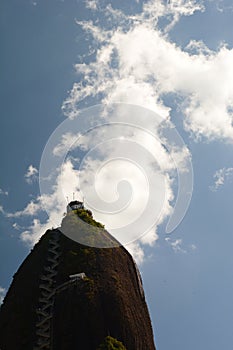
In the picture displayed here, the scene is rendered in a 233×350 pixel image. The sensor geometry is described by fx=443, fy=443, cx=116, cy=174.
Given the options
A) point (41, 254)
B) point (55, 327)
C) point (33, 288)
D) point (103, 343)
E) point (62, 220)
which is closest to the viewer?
point (103, 343)

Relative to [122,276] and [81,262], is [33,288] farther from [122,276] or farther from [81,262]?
[122,276]

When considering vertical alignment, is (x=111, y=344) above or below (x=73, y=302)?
below

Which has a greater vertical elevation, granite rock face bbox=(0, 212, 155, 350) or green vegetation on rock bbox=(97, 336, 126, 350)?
granite rock face bbox=(0, 212, 155, 350)

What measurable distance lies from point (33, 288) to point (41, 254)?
6.99m

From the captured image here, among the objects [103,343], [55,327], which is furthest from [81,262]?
[103,343]

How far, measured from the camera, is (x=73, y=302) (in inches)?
2254

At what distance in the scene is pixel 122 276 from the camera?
65750 mm

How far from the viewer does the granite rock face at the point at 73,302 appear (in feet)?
180

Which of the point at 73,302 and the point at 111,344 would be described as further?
the point at 73,302

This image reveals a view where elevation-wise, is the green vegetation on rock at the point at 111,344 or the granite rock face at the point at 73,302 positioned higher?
the granite rock face at the point at 73,302

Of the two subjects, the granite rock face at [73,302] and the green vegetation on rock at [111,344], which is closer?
the green vegetation on rock at [111,344]

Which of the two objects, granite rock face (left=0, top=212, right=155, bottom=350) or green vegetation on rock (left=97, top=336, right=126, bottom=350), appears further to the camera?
granite rock face (left=0, top=212, right=155, bottom=350)

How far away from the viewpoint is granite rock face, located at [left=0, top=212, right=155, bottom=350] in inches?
2162

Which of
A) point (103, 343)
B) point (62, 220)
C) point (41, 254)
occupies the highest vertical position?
point (62, 220)
